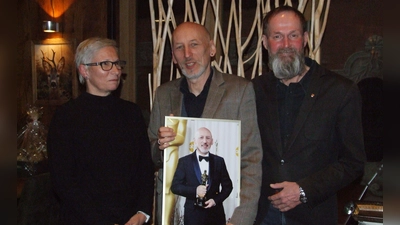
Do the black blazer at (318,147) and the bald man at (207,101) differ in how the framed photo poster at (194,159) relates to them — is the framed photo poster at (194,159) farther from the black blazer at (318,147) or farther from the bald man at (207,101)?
the black blazer at (318,147)

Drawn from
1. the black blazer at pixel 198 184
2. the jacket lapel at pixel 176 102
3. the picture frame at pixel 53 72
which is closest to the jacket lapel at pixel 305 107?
the black blazer at pixel 198 184

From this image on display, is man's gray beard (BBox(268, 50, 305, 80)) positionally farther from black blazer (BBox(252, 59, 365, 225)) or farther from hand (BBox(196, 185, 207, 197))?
hand (BBox(196, 185, 207, 197))

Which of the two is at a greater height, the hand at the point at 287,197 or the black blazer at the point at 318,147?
the black blazer at the point at 318,147

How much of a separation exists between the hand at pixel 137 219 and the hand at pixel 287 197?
656 mm

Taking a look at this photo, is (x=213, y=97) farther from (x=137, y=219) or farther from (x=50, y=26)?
(x=50, y=26)

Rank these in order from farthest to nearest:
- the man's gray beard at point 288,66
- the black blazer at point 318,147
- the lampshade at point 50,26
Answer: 1. the lampshade at point 50,26
2. the man's gray beard at point 288,66
3. the black blazer at point 318,147

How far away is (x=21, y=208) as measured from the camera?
2.89 meters

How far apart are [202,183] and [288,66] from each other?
644mm

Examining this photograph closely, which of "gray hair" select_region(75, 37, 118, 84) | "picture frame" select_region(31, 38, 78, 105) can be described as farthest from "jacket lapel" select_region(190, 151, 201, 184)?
"picture frame" select_region(31, 38, 78, 105)

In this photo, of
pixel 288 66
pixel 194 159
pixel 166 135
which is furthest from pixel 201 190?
pixel 288 66

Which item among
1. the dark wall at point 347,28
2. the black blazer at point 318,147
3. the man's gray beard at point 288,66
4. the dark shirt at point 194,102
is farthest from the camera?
the dark wall at point 347,28

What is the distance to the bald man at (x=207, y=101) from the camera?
1.87m

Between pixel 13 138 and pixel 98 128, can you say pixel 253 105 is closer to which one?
pixel 98 128

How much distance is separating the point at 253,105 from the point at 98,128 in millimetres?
745
